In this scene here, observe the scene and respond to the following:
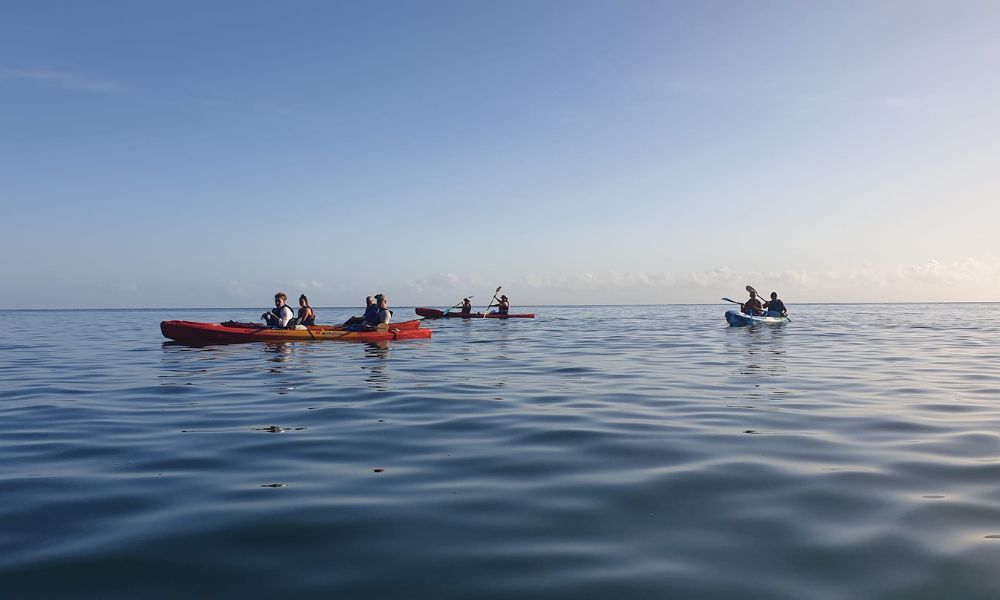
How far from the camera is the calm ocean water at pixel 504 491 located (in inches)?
130

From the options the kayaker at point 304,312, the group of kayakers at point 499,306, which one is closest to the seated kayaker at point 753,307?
the group of kayakers at point 499,306

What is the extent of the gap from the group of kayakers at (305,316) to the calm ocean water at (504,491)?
942 centimetres

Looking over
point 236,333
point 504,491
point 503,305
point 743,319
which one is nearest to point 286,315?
point 236,333

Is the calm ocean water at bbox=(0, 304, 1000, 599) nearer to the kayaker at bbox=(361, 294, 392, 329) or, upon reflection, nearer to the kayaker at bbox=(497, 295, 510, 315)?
the kayaker at bbox=(361, 294, 392, 329)

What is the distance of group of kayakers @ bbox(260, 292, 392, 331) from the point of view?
66.9ft

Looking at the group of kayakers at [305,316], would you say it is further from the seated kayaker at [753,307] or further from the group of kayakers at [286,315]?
the seated kayaker at [753,307]

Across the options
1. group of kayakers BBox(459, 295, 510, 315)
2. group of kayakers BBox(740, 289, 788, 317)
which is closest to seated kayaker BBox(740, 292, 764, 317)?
group of kayakers BBox(740, 289, 788, 317)

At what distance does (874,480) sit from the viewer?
5.03m

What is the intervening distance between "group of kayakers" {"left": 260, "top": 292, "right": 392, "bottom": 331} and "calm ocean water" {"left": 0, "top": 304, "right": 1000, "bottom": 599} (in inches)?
371

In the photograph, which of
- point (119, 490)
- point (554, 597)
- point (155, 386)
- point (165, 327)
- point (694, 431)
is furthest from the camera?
point (165, 327)

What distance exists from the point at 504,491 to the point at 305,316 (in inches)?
694

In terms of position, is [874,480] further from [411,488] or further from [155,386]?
[155,386]

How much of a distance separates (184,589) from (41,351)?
75.8ft

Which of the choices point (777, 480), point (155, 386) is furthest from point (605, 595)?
point (155, 386)
